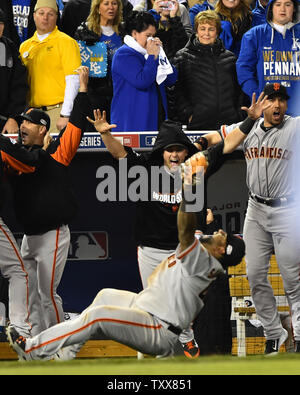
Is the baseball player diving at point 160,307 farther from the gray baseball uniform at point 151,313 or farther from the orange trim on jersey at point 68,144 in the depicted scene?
the orange trim on jersey at point 68,144

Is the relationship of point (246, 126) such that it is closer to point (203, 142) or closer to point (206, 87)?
point (203, 142)

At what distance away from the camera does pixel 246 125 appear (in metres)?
7.71

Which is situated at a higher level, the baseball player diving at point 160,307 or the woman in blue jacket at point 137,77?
the woman in blue jacket at point 137,77

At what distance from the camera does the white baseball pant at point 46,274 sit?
766 centimetres

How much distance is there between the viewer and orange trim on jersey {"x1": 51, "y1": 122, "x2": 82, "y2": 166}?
769 cm

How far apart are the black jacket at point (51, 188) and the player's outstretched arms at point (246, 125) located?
1.17 meters

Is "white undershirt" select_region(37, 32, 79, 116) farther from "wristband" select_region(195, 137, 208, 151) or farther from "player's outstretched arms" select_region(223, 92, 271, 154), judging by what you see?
"player's outstretched arms" select_region(223, 92, 271, 154)

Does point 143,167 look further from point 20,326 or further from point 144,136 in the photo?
point 20,326

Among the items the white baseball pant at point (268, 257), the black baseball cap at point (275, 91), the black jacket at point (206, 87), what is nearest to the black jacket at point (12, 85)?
the black jacket at point (206, 87)

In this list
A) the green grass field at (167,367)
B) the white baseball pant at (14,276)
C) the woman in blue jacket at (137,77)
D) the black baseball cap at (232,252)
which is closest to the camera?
the green grass field at (167,367)

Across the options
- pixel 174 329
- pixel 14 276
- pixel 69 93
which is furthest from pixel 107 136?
pixel 174 329

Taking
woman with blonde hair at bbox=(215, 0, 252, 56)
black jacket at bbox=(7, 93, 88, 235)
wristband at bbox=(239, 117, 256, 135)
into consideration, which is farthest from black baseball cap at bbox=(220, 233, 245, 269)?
woman with blonde hair at bbox=(215, 0, 252, 56)

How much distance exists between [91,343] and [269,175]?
223 centimetres
